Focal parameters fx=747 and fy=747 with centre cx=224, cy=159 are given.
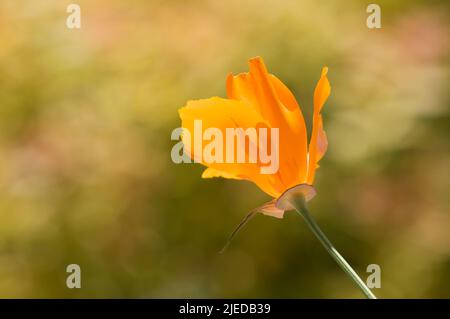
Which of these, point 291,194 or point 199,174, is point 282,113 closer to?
point 291,194

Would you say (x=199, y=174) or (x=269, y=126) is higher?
(x=199, y=174)

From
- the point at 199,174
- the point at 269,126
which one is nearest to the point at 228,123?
the point at 269,126

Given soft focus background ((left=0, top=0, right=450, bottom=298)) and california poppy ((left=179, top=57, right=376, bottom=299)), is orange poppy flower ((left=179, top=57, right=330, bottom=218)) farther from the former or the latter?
soft focus background ((left=0, top=0, right=450, bottom=298))

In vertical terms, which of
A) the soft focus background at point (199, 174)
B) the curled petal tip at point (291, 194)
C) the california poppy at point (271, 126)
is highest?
the soft focus background at point (199, 174)

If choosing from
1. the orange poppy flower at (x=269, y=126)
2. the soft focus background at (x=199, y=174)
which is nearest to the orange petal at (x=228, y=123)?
the orange poppy flower at (x=269, y=126)

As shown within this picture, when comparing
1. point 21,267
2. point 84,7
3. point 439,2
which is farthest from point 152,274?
point 439,2

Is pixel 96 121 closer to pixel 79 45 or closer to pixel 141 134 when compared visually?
pixel 141 134

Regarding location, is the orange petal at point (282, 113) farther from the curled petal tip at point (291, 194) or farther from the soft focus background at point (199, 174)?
the soft focus background at point (199, 174)
